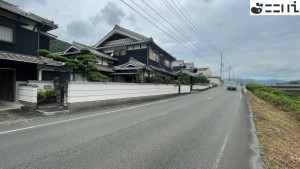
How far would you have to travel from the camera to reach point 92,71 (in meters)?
17.8

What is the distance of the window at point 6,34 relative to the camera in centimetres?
1370

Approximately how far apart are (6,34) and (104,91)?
24.8ft

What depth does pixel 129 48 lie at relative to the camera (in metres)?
31.2

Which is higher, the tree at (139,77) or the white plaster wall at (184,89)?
the tree at (139,77)

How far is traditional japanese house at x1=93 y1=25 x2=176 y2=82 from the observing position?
2973 cm

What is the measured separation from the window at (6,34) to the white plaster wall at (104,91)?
617 cm

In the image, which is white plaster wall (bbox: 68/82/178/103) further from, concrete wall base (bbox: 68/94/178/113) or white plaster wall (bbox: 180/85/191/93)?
white plaster wall (bbox: 180/85/191/93)

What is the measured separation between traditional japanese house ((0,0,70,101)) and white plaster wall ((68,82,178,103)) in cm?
404

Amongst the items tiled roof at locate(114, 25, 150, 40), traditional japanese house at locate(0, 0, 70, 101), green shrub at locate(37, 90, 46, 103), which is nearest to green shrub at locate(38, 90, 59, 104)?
green shrub at locate(37, 90, 46, 103)

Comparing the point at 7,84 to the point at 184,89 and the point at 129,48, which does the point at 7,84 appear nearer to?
the point at 129,48

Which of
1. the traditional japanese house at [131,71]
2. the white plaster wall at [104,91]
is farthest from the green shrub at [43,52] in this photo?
the traditional japanese house at [131,71]

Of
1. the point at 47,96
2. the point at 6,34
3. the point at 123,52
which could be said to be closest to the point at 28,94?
the point at 47,96

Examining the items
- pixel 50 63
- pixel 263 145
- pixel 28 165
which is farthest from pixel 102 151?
pixel 50 63

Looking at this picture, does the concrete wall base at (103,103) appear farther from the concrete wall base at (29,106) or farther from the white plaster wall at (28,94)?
the white plaster wall at (28,94)
